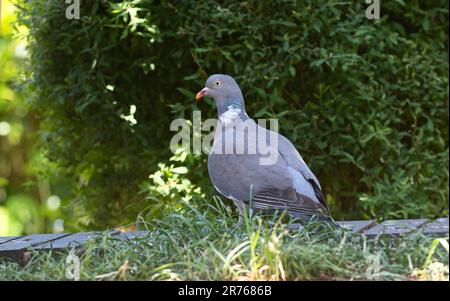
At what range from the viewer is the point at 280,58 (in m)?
5.23

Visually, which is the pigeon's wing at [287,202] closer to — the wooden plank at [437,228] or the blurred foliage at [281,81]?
the wooden plank at [437,228]

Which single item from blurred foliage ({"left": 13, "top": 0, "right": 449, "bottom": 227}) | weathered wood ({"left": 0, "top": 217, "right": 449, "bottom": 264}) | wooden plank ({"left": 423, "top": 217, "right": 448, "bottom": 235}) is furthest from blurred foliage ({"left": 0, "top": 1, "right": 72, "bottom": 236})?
wooden plank ({"left": 423, "top": 217, "right": 448, "bottom": 235})

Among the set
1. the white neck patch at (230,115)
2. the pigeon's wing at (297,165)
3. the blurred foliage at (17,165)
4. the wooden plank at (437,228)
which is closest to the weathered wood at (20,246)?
the white neck patch at (230,115)

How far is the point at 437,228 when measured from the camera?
3.92 meters

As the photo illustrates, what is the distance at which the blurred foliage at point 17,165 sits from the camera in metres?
7.75

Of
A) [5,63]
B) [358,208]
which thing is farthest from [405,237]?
[5,63]

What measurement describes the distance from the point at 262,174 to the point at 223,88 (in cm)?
67

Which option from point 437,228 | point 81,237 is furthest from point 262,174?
point 81,237

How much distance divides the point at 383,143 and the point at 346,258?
2.38 m

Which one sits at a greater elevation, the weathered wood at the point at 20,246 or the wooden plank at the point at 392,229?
the wooden plank at the point at 392,229

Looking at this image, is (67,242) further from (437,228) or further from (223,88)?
(437,228)

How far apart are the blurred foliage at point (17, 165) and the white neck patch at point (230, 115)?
11.0 ft

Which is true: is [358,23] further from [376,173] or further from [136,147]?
[136,147]

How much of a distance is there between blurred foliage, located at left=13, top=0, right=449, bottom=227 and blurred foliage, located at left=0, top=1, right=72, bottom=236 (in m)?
1.95
